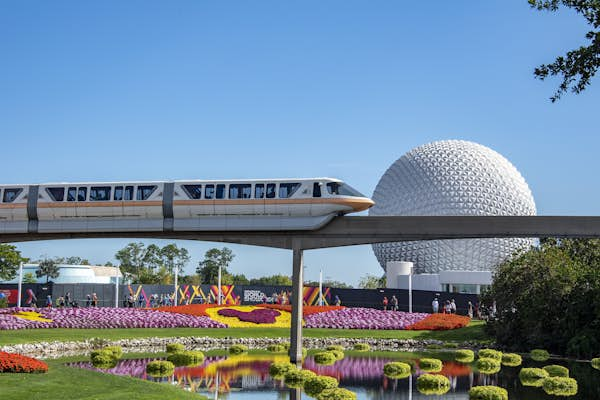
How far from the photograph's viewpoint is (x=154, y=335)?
39.5m

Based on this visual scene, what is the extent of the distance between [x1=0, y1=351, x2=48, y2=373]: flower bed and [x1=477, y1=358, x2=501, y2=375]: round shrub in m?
16.5

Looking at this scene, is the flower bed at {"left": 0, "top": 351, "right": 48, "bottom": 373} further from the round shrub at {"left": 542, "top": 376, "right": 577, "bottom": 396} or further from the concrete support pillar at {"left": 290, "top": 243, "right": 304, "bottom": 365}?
the round shrub at {"left": 542, "top": 376, "right": 577, "bottom": 396}

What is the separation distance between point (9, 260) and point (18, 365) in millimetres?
52728

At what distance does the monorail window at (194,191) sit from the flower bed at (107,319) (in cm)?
1401

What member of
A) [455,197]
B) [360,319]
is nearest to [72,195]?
[360,319]

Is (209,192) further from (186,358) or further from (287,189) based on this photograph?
(186,358)

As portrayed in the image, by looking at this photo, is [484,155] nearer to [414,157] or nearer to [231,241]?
[414,157]

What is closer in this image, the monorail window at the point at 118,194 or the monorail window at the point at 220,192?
the monorail window at the point at 220,192

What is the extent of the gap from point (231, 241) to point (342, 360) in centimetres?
701

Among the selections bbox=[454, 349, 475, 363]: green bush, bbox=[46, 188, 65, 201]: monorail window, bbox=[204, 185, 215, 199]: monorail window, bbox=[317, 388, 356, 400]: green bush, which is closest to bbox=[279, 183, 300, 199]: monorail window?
bbox=[204, 185, 215, 199]: monorail window

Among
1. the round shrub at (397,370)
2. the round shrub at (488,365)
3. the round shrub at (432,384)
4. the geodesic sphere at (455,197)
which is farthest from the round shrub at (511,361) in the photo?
the geodesic sphere at (455,197)

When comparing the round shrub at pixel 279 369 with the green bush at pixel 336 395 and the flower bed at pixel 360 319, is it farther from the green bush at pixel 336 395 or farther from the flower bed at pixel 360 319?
the flower bed at pixel 360 319

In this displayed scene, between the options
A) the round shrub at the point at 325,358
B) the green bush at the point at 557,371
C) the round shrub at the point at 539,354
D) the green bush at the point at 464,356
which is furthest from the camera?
the round shrub at the point at 539,354

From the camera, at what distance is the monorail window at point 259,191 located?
30578 millimetres
